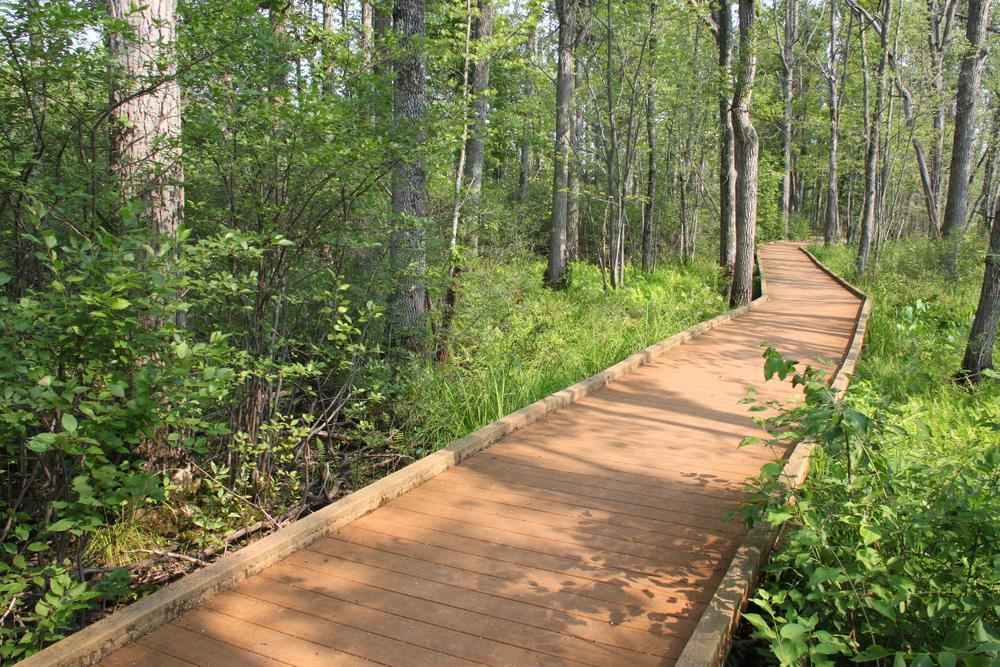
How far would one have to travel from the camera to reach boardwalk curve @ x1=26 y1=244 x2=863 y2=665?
287cm

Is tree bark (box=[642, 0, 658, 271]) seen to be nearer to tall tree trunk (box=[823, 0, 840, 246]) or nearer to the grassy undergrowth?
tall tree trunk (box=[823, 0, 840, 246])

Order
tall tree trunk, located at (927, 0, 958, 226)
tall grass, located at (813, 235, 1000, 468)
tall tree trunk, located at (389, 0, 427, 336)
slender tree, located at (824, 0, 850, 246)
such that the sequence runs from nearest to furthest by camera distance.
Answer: tall grass, located at (813, 235, 1000, 468) < tall tree trunk, located at (389, 0, 427, 336) < tall tree trunk, located at (927, 0, 958, 226) < slender tree, located at (824, 0, 850, 246)

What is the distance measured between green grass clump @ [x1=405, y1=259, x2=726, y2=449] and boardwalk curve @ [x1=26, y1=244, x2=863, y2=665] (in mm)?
731

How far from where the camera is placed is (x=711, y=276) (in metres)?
17.4

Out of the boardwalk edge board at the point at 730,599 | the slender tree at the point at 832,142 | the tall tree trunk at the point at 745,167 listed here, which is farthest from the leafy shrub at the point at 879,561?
the slender tree at the point at 832,142

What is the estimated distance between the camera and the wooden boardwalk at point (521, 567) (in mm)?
2879

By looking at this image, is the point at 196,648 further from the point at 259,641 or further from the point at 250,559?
the point at 250,559

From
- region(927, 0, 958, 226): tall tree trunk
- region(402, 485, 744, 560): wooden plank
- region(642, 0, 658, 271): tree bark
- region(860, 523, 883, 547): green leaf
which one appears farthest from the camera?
region(927, 0, 958, 226): tall tree trunk

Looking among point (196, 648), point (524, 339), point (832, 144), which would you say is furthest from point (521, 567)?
point (832, 144)

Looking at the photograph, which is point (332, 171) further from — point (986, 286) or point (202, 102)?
point (986, 286)

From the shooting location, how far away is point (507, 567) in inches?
140

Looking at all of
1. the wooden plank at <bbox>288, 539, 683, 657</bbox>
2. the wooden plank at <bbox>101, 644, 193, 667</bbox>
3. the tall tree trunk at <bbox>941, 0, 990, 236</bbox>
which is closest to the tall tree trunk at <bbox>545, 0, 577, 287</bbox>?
the tall tree trunk at <bbox>941, 0, 990, 236</bbox>

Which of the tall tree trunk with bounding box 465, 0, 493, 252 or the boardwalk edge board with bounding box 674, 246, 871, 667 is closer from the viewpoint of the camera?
the boardwalk edge board with bounding box 674, 246, 871, 667

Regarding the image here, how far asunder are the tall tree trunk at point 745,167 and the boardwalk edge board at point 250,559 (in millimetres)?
9440
